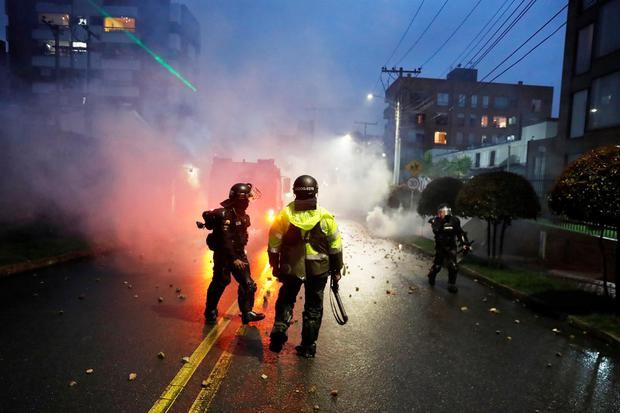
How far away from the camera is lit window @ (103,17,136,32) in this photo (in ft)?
188

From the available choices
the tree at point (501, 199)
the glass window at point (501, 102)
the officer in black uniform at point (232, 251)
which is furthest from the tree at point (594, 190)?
the glass window at point (501, 102)

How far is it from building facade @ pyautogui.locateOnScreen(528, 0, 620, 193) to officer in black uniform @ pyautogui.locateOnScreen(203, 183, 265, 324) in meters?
14.6

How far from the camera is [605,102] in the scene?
59.0ft

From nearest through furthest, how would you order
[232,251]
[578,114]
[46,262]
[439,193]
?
[232,251], [46,262], [439,193], [578,114]

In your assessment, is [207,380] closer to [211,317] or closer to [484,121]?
[211,317]

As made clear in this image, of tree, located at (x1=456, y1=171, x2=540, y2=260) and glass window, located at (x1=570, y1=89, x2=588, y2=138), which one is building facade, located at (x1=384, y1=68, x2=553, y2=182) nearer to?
glass window, located at (x1=570, y1=89, x2=588, y2=138)

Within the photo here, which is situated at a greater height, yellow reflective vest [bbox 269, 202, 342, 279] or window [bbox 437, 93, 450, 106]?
window [bbox 437, 93, 450, 106]

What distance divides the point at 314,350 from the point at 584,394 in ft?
8.65

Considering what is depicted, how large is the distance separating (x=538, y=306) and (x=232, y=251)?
5538 millimetres

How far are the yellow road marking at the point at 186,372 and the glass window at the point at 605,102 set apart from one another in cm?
1737

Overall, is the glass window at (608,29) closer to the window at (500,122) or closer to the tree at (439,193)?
the tree at (439,193)

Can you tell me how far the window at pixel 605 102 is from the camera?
56.7ft

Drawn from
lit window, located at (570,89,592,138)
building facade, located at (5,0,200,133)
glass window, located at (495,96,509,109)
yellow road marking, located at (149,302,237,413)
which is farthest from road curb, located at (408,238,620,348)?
glass window, located at (495,96,509,109)

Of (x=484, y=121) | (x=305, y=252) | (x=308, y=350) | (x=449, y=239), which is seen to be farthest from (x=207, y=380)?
(x=484, y=121)
